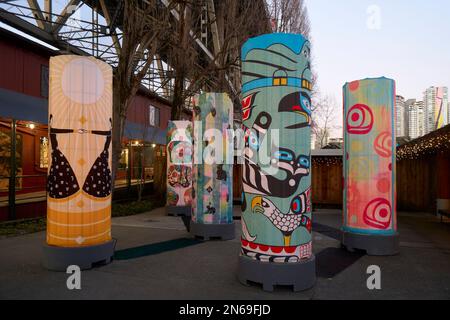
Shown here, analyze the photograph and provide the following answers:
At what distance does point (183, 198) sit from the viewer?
43.4 feet

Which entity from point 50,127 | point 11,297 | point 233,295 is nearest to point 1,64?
point 50,127

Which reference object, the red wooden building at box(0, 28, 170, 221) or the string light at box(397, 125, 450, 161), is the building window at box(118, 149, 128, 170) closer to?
the red wooden building at box(0, 28, 170, 221)

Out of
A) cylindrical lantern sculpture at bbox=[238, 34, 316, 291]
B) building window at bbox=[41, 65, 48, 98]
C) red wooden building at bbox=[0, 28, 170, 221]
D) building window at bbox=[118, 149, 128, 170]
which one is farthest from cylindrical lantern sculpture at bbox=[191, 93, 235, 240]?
building window at bbox=[118, 149, 128, 170]

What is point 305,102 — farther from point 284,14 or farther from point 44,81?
point 284,14

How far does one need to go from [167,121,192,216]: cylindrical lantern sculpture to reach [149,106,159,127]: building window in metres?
9.86

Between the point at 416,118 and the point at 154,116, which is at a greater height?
the point at 416,118

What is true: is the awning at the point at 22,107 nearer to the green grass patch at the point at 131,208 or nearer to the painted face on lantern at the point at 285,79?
the green grass patch at the point at 131,208

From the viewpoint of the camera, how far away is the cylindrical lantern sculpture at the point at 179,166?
13.2 m

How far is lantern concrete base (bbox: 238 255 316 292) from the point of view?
502 cm

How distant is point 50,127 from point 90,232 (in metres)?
2.01

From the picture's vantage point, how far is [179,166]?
44.0 ft

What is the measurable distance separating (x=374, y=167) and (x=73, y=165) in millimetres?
6166

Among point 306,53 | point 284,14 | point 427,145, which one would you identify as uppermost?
point 284,14

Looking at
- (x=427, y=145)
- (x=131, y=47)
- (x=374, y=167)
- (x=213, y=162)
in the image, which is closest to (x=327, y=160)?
(x=427, y=145)
